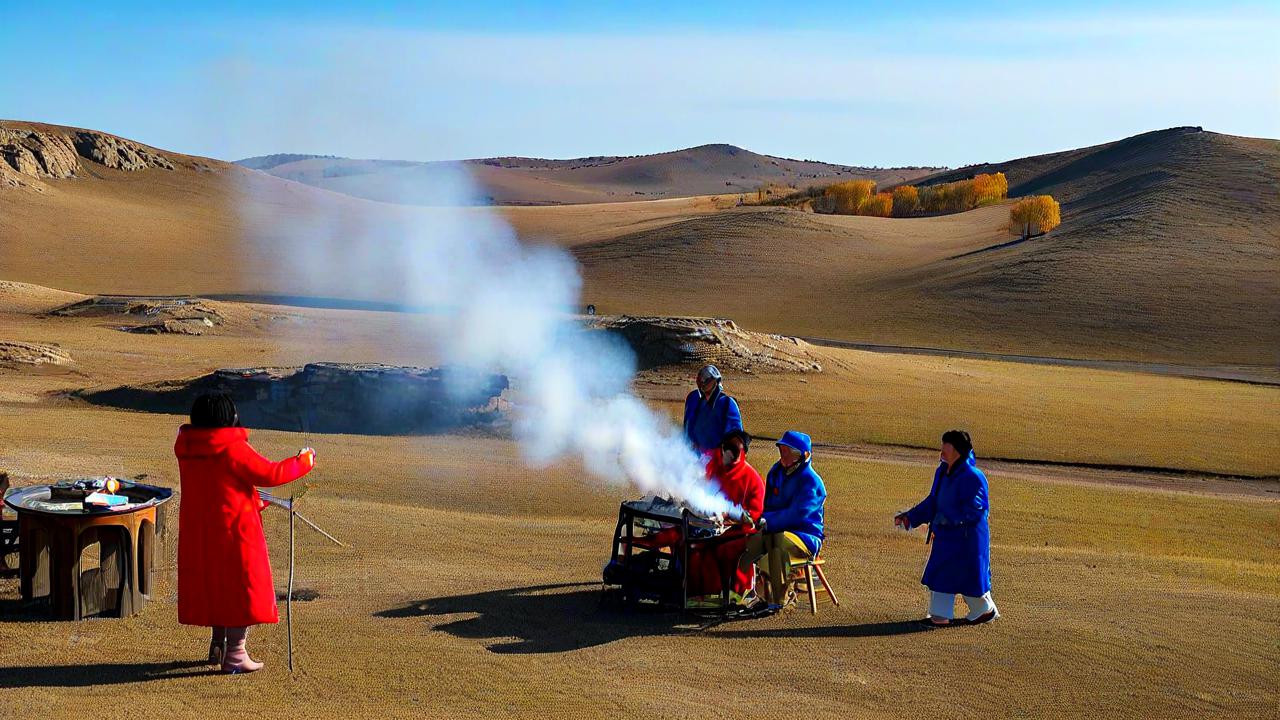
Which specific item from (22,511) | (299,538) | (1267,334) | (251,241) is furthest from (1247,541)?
(251,241)

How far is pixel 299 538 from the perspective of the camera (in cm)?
1191

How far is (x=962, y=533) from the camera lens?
9.38m

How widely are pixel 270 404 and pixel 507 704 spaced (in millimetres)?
16581

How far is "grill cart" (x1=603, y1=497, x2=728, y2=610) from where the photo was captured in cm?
957

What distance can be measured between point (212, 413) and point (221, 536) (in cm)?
79

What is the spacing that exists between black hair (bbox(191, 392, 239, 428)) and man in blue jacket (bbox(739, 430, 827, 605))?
4.10 m

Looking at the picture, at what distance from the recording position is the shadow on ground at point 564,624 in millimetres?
8883

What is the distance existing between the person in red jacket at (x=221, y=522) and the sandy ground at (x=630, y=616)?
0.46 metres

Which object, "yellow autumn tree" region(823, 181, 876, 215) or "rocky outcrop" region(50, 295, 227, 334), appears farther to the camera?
"yellow autumn tree" region(823, 181, 876, 215)

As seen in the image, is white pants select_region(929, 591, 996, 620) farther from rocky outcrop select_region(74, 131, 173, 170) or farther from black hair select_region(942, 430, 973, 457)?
rocky outcrop select_region(74, 131, 173, 170)

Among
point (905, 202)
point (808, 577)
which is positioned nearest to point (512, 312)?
point (808, 577)

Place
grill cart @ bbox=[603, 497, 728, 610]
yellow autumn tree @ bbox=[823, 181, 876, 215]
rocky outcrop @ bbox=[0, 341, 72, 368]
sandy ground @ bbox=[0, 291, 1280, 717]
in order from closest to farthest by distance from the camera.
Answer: sandy ground @ bbox=[0, 291, 1280, 717], grill cart @ bbox=[603, 497, 728, 610], rocky outcrop @ bbox=[0, 341, 72, 368], yellow autumn tree @ bbox=[823, 181, 876, 215]

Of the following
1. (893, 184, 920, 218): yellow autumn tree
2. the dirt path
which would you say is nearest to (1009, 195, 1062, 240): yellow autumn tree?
the dirt path

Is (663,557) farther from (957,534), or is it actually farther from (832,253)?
(832,253)
